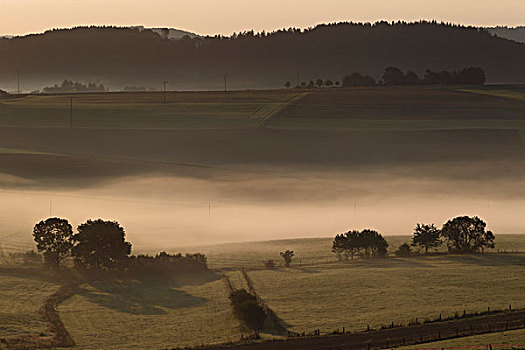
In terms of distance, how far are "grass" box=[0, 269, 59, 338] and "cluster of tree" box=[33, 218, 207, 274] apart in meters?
4.87

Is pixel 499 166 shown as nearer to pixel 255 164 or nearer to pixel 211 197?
pixel 255 164

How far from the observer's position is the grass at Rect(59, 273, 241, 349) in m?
56.8

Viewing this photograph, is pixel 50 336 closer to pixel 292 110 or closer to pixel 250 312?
pixel 250 312

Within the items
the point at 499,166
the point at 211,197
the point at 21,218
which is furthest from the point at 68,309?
the point at 499,166

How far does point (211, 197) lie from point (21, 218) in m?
30.6

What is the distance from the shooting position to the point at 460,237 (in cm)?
9088

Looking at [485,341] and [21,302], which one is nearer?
[485,341]

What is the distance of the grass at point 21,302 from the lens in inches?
2345

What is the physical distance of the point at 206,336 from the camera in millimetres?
56875

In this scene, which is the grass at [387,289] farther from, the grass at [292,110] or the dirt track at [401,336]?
the grass at [292,110]

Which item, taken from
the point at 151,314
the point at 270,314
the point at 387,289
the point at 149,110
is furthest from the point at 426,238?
the point at 149,110

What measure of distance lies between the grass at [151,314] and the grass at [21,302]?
224 centimetres

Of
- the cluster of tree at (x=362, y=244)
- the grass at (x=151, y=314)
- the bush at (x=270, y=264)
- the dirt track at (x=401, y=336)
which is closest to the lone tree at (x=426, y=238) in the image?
the cluster of tree at (x=362, y=244)

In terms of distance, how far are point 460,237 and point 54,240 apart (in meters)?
41.3
